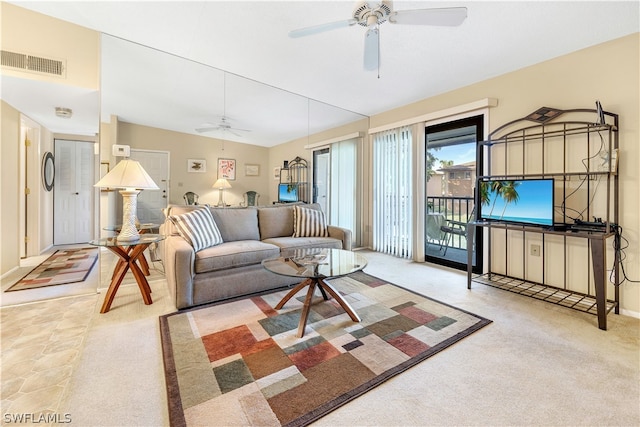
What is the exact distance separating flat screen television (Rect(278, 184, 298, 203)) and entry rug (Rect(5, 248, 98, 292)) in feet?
8.76

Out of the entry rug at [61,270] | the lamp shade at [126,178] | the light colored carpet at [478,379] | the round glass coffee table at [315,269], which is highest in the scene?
Answer: the lamp shade at [126,178]

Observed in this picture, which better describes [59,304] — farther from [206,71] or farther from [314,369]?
[206,71]

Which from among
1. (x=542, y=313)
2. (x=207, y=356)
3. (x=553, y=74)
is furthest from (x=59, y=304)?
(x=553, y=74)

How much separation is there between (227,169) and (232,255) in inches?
61.5

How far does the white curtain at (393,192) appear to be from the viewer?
4.28 meters

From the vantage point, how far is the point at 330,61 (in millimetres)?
3062

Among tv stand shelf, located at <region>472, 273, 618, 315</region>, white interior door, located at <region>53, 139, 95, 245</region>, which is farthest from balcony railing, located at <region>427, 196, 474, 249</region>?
Answer: white interior door, located at <region>53, 139, 95, 245</region>

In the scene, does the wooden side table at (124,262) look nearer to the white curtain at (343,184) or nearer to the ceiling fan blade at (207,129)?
the ceiling fan blade at (207,129)

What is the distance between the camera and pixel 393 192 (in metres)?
4.51

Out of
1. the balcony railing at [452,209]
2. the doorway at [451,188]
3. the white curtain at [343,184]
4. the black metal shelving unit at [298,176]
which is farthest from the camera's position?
the white curtain at [343,184]

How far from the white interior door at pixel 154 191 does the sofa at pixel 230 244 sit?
0.19 meters

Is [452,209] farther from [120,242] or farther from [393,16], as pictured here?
[120,242]

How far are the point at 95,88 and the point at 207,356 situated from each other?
2971mm

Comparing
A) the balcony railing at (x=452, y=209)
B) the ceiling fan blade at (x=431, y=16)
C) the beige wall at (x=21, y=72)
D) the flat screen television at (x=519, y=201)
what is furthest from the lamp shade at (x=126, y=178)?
the balcony railing at (x=452, y=209)
